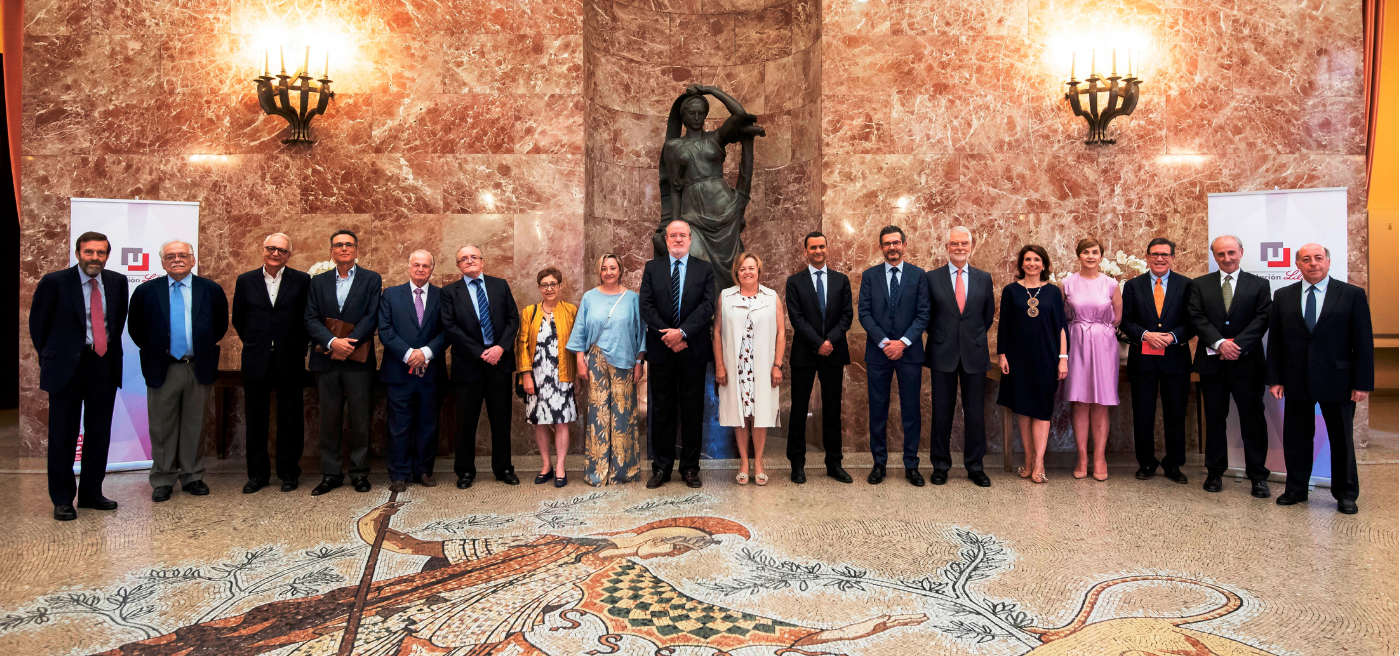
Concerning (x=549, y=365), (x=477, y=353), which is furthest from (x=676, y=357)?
(x=477, y=353)

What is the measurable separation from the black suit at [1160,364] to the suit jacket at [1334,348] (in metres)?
0.59

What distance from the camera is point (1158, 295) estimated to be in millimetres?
4441

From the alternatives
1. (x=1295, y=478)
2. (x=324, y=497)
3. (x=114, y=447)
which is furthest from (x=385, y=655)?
(x=1295, y=478)

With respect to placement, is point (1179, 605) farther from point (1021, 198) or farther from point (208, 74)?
point (208, 74)

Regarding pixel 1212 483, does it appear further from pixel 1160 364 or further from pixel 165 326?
pixel 165 326

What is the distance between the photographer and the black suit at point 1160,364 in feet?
14.4

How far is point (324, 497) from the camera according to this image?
4086 mm

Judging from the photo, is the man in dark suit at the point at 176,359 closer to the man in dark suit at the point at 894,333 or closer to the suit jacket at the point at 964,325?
the man in dark suit at the point at 894,333

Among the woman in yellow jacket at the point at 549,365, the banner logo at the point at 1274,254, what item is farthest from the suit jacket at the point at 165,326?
the banner logo at the point at 1274,254

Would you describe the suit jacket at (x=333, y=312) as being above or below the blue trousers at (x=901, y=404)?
above

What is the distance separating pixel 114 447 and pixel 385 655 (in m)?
3.90

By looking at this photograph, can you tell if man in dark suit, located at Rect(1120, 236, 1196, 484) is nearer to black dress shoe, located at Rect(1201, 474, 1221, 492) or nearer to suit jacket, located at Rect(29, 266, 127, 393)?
black dress shoe, located at Rect(1201, 474, 1221, 492)

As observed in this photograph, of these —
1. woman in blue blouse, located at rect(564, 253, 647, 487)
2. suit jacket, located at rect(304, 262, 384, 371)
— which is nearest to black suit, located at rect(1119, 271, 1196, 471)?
woman in blue blouse, located at rect(564, 253, 647, 487)

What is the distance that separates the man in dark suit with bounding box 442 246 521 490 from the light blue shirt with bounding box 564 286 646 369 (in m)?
0.41
